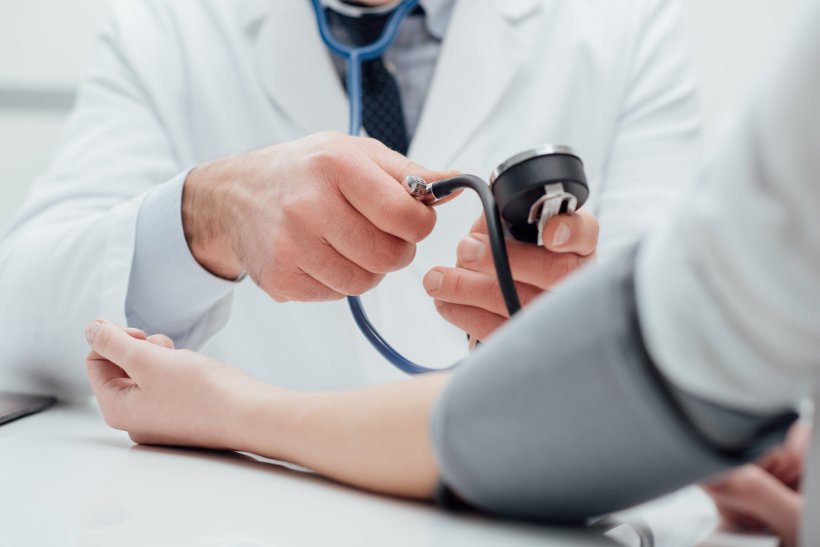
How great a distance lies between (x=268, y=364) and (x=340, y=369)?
4.1 inches

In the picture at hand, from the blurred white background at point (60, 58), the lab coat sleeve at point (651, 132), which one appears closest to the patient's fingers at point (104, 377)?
the lab coat sleeve at point (651, 132)

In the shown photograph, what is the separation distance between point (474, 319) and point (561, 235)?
0.48 ft

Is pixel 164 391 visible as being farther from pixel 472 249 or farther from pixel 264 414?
pixel 472 249

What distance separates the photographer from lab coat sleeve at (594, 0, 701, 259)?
110cm

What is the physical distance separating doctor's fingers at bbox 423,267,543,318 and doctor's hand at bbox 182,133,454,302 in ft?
0.13

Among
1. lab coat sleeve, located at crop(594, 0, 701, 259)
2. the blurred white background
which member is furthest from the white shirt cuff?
the blurred white background

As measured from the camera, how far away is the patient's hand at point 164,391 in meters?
0.59

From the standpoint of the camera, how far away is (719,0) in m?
1.60

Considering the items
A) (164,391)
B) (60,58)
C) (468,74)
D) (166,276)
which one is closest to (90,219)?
(166,276)

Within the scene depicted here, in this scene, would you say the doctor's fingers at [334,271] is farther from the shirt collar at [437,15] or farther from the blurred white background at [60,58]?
the blurred white background at [60,58]

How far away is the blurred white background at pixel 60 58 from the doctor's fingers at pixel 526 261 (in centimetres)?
100

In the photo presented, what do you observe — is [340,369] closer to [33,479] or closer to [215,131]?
[215,131]

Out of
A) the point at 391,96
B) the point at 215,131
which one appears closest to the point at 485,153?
the point at 391,96

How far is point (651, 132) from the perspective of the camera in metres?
1.18
